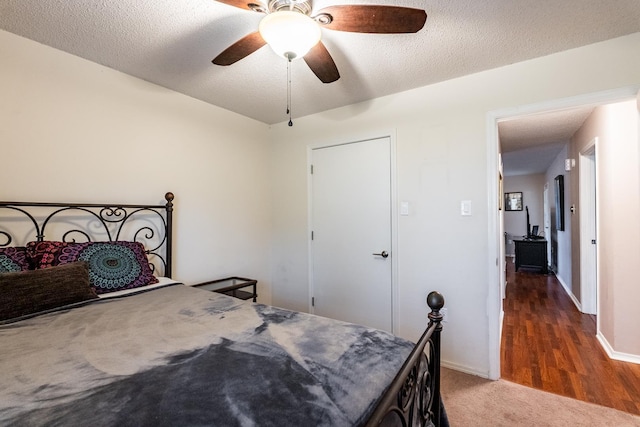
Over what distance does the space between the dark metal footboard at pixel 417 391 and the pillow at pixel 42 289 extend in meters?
1.66

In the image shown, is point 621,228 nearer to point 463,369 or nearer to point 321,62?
point 463,369

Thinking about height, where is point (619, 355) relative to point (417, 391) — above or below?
below

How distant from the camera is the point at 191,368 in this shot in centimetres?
91

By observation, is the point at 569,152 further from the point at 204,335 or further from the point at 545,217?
the point at 204,335

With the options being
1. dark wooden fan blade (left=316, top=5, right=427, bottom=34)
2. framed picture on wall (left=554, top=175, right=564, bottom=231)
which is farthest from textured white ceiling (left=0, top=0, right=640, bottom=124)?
framed picture on wall (left=554, top=175, right=564, bottom=231)

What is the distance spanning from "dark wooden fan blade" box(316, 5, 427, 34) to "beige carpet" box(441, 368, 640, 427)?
86.0 inches

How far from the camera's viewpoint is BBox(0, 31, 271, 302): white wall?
179cm

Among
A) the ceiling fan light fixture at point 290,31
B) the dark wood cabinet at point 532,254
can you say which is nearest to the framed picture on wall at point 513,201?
the dark wood cabinet at point 532,254

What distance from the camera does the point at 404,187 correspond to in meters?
2.55

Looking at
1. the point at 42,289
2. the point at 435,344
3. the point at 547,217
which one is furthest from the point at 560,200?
the point at 42,289

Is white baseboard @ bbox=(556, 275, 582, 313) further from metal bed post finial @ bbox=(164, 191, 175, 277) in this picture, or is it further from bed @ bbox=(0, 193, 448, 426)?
metal bed post finial @ bbox=(164, 191, 175, 277)

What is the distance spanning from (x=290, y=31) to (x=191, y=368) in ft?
4.50

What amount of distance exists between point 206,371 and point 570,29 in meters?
2.55

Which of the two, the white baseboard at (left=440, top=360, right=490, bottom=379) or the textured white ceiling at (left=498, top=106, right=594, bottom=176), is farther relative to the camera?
the textured white ceiling at (left=498, top=106, right=594, bottom=176)
